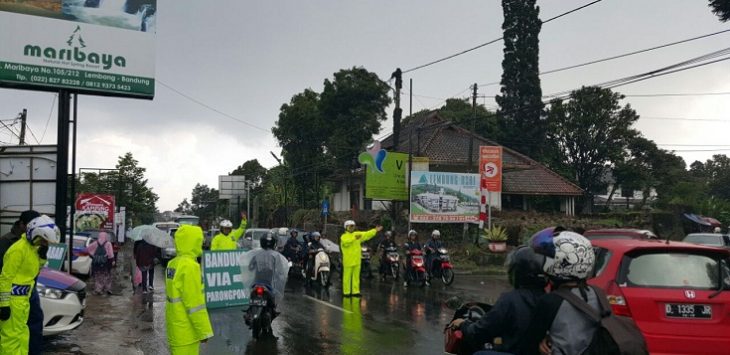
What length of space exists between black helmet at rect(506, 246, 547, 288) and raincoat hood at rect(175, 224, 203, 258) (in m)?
3.11

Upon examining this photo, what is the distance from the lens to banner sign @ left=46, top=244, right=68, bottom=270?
38.1ft

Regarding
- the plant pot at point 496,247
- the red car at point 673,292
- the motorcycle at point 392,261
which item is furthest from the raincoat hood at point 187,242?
the plant pot at point 496,247

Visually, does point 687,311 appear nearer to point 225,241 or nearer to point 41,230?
point 41,230

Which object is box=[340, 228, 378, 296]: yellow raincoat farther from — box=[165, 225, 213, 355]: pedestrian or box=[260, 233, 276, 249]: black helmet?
box=[165, 225, 213, 355]: pedestrian

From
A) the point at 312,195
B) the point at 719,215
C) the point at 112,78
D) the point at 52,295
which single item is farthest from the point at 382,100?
the point at 52,295

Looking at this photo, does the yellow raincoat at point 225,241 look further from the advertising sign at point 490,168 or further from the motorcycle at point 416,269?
the advertising sign at point 490,168

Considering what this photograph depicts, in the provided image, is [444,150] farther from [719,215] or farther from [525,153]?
[719,215]

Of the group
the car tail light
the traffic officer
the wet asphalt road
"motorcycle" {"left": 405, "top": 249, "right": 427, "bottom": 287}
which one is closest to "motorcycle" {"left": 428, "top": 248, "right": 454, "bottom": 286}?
"motorcycle" {"left": 405, "top": 249, "right": 427, "bottom": 287}

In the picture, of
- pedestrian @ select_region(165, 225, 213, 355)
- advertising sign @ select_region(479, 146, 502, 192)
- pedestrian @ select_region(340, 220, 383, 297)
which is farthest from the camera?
advertising sign @ select_region(479, 146, 502, 192)

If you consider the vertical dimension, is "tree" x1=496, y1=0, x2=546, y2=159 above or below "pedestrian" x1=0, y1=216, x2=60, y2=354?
above

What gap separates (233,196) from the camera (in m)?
65.2

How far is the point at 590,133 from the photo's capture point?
42.0m

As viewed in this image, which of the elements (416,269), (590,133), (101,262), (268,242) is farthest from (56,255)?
(590,133)

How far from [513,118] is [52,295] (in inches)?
1546
